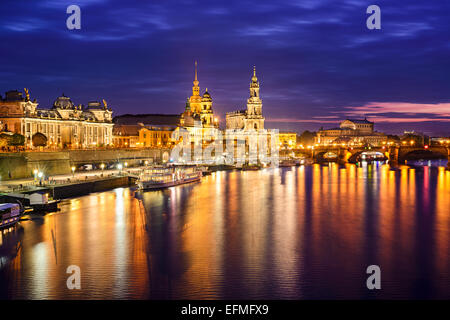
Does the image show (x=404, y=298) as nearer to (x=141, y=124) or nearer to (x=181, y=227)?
(x=181, y=227)

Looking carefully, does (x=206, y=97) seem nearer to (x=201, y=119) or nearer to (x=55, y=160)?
(x=201, y=119)

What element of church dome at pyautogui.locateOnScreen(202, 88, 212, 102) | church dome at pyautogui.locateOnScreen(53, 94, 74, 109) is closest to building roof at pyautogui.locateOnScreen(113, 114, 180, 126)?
church dome at pyautogui.locateOnScreen(202, 88, 212, 102)

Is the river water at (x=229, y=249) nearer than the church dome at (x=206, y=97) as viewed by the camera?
Yes

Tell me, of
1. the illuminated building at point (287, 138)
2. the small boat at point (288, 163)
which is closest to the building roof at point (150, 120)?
→ the small boat at point (288, 163)

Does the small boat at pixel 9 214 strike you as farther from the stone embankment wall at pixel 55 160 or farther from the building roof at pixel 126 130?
the building roof at pixel 126 130

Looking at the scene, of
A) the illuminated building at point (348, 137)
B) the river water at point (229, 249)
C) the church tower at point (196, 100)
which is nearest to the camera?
the river water at point (229, 249)

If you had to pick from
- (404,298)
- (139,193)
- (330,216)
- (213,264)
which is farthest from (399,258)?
(139,193)

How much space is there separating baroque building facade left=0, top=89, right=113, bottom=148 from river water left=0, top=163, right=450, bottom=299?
2904cm

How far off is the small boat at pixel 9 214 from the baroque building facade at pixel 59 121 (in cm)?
3742

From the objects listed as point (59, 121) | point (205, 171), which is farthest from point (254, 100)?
point (59, 121)

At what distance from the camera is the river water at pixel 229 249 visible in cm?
1820

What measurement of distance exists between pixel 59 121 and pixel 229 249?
196 feet

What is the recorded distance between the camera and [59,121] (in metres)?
75.1

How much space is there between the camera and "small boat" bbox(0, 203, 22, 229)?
1071 inches
